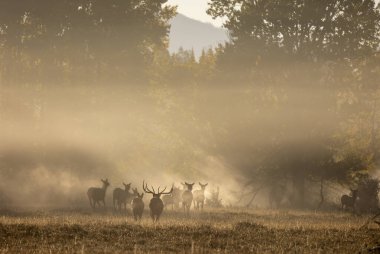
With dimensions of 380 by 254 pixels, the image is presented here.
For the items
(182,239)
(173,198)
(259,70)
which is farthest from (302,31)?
(182,239)

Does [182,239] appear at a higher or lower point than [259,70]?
lower

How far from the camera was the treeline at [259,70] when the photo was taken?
35469 mm

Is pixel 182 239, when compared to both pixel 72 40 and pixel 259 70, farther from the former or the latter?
pixel 72 40

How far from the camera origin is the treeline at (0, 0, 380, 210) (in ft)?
116

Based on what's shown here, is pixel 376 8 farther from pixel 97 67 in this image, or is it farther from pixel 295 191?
pixel 97 67

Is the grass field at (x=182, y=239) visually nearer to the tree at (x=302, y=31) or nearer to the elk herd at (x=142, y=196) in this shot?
the elk herd at (x=142, y=196)

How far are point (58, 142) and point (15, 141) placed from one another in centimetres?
269

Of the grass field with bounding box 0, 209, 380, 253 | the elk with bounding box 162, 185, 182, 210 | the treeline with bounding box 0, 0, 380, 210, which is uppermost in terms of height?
the treeline with bounding box 0, 0, 380, 210

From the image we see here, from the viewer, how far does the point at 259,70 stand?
122ft

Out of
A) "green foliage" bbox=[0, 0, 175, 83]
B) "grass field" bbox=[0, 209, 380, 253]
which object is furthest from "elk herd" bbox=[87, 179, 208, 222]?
"green foliage" bbox=[0, 0, 175, 83]

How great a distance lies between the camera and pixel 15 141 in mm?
38688

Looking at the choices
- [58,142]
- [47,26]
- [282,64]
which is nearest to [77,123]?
[58,142]

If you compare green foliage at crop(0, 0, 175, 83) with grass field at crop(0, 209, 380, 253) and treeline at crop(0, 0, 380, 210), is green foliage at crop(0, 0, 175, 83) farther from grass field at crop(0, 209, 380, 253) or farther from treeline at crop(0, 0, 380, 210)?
grass field at crop(0, 209, 380, 253)

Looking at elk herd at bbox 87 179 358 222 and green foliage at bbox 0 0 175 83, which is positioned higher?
green foliage at bbox 0 0 175 83
